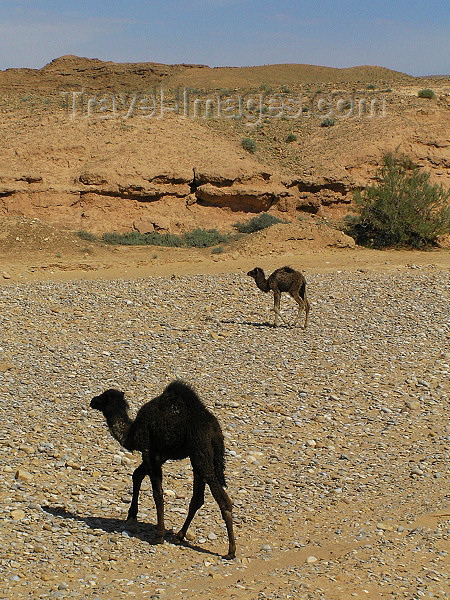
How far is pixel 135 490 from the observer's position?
8.03 m

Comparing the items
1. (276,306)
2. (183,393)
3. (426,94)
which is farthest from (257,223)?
(183,393)

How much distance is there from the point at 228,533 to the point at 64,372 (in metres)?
6.25

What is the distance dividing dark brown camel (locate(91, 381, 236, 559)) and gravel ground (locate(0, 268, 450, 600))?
42cm

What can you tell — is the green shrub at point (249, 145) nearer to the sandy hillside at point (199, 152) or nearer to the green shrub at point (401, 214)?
the sandy hillside at point (199, 152)

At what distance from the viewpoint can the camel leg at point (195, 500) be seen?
764 centimetres

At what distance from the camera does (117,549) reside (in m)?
7.58

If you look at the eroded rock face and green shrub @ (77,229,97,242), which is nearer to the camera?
green shrub @ (77,229,97,242)

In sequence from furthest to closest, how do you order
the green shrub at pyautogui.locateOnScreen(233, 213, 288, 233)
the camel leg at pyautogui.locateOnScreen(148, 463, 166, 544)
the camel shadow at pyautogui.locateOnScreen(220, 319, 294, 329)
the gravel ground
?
1. the green shrub at pyautogui.locateOnScreen(233, 213, 288, 233)
2. the camel shadow at pyautogui.locateOnScreen(220, 319, 294, 329)
3. the camel leg at pyautogui.locateOnScreen(148, 463, 166, 544)
4. the gravel ground

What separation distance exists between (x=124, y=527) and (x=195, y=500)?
A: 85cm

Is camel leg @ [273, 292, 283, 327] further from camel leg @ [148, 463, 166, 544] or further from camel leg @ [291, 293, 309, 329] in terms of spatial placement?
camel leg @ [148, 463, 166, 544]

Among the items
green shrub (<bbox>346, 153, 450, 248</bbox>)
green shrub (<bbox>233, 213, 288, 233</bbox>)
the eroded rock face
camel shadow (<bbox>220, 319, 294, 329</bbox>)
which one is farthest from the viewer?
green shrub (<bbox>233, 213, 288, 233</bbox>)

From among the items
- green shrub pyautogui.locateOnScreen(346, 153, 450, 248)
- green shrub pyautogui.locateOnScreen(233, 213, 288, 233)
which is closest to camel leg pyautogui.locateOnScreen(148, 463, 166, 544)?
green shrub pyautogui.locateOnScreen(346, 153, 450, 248)

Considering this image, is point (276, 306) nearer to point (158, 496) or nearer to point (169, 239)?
point (158, 496)

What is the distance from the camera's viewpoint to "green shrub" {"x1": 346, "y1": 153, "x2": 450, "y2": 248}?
27.8 metres
